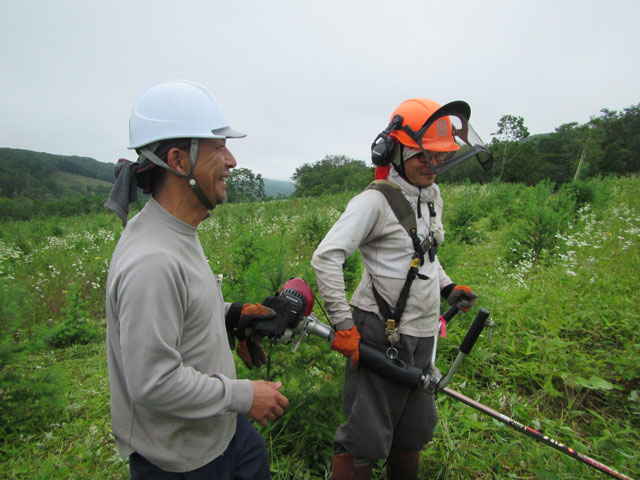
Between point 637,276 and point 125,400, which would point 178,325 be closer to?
point 125,400

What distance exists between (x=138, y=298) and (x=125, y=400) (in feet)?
1.67

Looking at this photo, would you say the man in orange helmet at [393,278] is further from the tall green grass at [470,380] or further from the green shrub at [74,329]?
the green shrub at [74,329]

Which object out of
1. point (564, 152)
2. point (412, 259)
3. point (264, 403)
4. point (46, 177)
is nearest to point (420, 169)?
point (412, 259)

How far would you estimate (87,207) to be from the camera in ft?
89.6

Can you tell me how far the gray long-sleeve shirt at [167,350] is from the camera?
1.02m

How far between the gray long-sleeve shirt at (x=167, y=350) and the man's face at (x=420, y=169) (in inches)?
50.7

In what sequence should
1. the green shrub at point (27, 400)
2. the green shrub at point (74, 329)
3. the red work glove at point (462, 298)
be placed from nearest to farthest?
the red work glove at point (462, 298) → the green shrub at point (27, 400) → the green shrub at point (74, 329)

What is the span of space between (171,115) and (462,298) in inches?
81.5

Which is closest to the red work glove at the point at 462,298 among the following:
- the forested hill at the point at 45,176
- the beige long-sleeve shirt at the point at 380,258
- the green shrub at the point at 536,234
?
the beige long-sleeve shirt at the point at 380,258

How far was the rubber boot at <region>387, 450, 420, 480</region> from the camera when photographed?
6.78ft

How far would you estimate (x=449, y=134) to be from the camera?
1888 mm

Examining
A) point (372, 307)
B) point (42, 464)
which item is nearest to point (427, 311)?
point (372, 307)

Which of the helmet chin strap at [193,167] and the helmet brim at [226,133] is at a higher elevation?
the helmet brim at [226,133]

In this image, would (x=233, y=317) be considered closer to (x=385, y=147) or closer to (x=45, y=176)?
(x=385, y=147)
